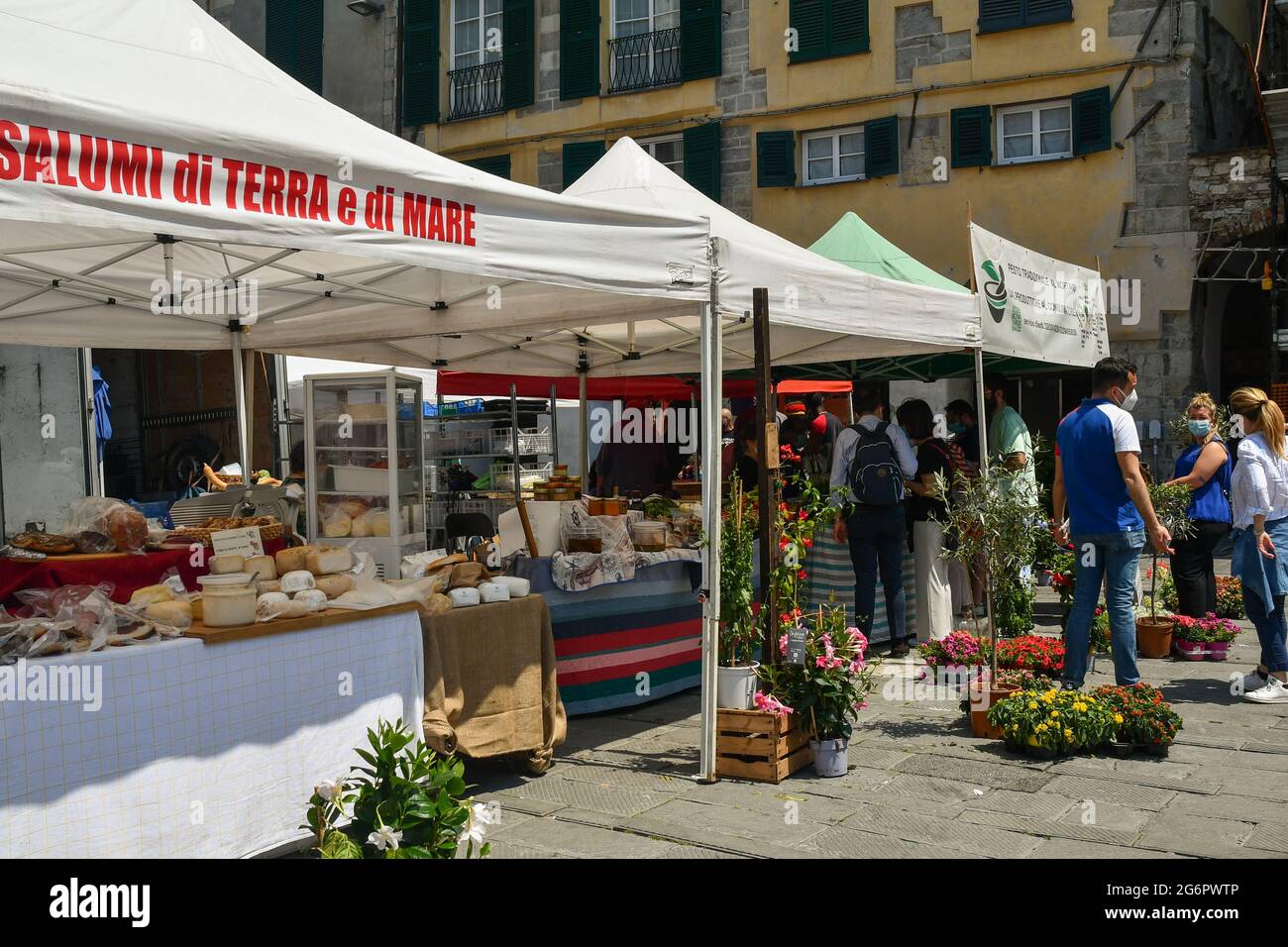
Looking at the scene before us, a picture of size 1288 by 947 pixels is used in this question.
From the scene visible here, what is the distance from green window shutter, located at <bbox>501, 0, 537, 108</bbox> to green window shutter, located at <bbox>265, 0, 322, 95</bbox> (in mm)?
4408

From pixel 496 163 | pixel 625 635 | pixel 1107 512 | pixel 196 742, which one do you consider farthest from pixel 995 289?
pixel 496 163

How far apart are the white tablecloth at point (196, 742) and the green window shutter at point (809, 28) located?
591 inches

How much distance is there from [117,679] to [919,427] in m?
6.43

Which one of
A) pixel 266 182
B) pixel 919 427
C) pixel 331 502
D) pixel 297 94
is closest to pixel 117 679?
pixel 266 182

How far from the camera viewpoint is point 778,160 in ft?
59.0

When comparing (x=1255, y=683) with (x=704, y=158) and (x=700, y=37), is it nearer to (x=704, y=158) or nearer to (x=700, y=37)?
(x=704, y=158)

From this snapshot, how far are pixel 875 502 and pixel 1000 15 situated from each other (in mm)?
11022

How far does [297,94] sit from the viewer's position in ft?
16.4

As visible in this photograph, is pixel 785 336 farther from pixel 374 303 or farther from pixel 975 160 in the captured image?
pixel 975 160

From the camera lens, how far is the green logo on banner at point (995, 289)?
804cm

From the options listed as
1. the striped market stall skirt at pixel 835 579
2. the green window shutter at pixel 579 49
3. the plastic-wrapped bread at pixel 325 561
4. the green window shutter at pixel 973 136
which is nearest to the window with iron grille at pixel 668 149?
the green window shutter at pixel 579 49

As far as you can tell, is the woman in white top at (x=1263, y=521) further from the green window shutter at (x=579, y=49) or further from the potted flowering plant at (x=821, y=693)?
the green window shutter at (x=579, y=49)

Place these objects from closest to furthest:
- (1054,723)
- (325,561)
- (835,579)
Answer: (325,561), (1054,723), (835,579)

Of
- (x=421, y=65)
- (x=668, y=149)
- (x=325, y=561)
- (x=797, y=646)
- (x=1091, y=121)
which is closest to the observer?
(x=325, y=561)
